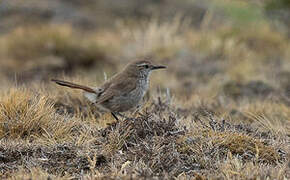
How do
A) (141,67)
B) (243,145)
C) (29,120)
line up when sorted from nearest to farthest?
(243,145), (29,120), (141,67)

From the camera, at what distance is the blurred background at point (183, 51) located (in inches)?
412

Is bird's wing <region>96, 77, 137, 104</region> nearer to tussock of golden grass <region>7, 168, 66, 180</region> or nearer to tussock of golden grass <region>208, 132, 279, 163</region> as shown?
tussock of golden grass <region>208, 132, 279, 163</region>

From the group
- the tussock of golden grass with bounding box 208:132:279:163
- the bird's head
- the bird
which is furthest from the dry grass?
the bird's head

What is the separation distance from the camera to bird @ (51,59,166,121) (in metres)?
6.15

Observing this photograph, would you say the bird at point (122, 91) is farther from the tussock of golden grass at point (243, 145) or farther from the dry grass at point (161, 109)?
the tussock of golden grass at point (243, 145)

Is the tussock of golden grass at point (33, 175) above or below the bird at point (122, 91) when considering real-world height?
below

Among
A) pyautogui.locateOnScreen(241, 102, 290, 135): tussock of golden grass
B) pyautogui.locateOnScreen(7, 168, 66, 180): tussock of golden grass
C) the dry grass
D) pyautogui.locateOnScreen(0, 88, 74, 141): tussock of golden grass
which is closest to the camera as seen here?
pyautogui.locateOnScreen(7, 168, 66, 180): tussock of golden grass

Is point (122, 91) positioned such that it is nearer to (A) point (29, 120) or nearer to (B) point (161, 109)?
(B) point (161, 109)

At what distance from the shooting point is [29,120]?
18.3 ft

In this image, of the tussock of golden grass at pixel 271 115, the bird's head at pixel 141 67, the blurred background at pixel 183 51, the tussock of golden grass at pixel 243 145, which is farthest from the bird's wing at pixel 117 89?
the blurred background at pixel 183 51

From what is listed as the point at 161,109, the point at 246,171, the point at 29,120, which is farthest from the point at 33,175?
the point at 161,109

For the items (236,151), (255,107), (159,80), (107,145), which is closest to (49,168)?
(107,145)

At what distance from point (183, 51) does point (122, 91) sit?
625 centimetres

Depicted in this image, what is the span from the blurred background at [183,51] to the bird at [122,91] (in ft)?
11.5
